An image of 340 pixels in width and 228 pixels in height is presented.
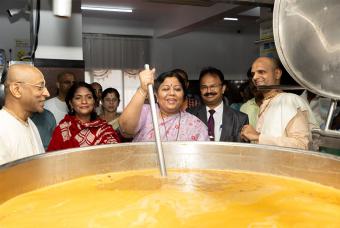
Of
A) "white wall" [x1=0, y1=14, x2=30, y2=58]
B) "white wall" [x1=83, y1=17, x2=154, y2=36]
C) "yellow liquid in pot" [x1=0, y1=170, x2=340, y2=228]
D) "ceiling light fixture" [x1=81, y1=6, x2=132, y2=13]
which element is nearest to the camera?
"yellow liquid in pot" [x1=0, y1=170, x2=340, y2=228]

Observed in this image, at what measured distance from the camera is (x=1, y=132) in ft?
4.61

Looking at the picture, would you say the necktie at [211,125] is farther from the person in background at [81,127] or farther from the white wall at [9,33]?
the white wall at [9,33]

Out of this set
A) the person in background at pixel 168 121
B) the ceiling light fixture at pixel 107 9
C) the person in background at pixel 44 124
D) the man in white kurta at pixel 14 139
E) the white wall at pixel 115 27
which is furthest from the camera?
the white wall at pixel 115 27

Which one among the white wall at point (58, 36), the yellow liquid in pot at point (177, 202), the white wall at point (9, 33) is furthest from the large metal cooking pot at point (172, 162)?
the white wall at point (9, 33)

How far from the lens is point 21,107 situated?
1.54 m

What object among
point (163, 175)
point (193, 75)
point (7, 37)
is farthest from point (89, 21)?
point (163, 175)

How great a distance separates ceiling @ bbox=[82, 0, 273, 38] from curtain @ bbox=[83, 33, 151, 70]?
1.48 ft

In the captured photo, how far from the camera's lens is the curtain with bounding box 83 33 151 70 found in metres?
7.94

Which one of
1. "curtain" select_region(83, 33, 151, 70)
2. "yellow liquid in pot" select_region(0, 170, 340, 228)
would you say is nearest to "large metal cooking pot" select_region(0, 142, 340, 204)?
"yellow liquid in pot" select_region(0, 170, 340, 228)

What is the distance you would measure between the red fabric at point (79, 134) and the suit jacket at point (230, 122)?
0.56m

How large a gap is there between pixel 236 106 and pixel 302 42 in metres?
2.36

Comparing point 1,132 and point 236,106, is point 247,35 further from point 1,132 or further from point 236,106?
point 1,132

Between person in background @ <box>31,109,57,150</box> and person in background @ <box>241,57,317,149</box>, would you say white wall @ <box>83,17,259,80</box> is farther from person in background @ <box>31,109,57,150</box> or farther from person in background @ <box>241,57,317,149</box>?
person in background @ <box>241,57,317,149</box>

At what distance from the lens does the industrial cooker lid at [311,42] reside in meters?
0.96
